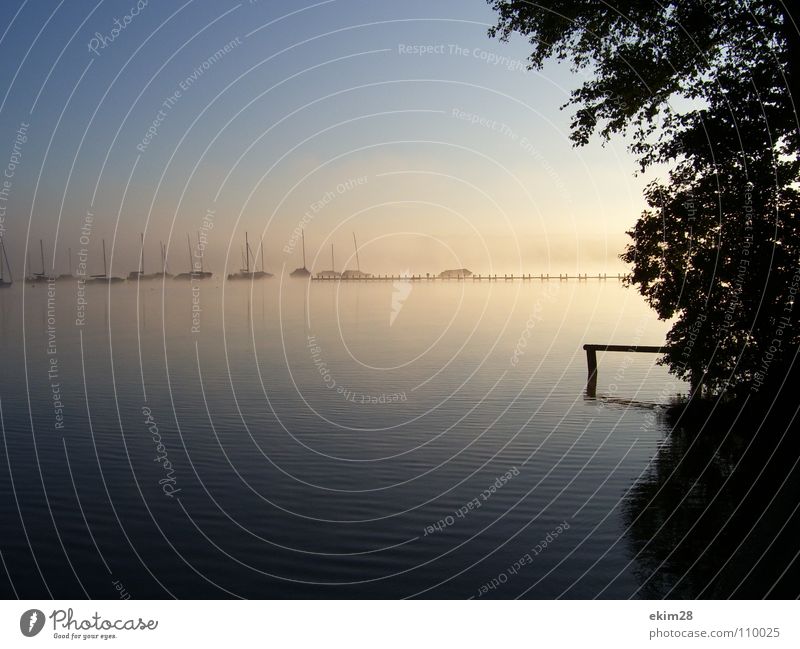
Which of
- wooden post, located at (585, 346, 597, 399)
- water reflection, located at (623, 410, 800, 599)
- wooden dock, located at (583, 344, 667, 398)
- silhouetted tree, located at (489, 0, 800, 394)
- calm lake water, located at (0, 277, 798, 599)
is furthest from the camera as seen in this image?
wooden post, located at (585, 346, 597, 399)

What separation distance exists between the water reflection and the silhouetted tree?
2.06 metres

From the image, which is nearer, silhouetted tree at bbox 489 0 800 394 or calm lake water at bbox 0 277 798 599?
calm lake water at bbox 0 277 798 599

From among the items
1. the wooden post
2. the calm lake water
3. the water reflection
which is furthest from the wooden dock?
the water reflection

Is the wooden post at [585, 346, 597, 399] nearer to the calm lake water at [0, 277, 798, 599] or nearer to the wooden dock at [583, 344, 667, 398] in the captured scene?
the wooden dock at [583, 344, 667, 398]

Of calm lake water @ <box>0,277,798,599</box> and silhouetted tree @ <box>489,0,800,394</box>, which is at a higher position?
silhouetted tree @ <box>489,0,800,394</box>

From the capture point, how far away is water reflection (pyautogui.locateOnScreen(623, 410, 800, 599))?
45.6ft

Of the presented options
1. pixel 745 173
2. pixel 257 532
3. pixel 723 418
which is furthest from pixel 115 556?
pixel 723 418

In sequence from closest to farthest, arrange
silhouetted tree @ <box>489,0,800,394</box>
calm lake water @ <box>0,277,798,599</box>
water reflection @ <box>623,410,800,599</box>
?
1. water reflection @ <box>623,410,800,599</box>
2. calm lake water @ <box>0,277,798,599</box>
3. silhouetted tree @ <box>489,0,800,394</box>

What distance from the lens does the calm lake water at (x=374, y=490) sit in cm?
1506

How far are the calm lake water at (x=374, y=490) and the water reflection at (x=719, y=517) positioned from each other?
0.19 feet

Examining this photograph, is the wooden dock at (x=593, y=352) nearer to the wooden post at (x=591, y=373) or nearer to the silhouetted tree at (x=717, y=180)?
the wooden post at (x=591, y=373)

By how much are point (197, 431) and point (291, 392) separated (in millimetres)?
9454

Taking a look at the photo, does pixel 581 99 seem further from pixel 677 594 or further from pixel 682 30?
pixel 677 594

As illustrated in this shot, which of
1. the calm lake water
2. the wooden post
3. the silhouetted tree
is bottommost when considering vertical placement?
the calm lake water
